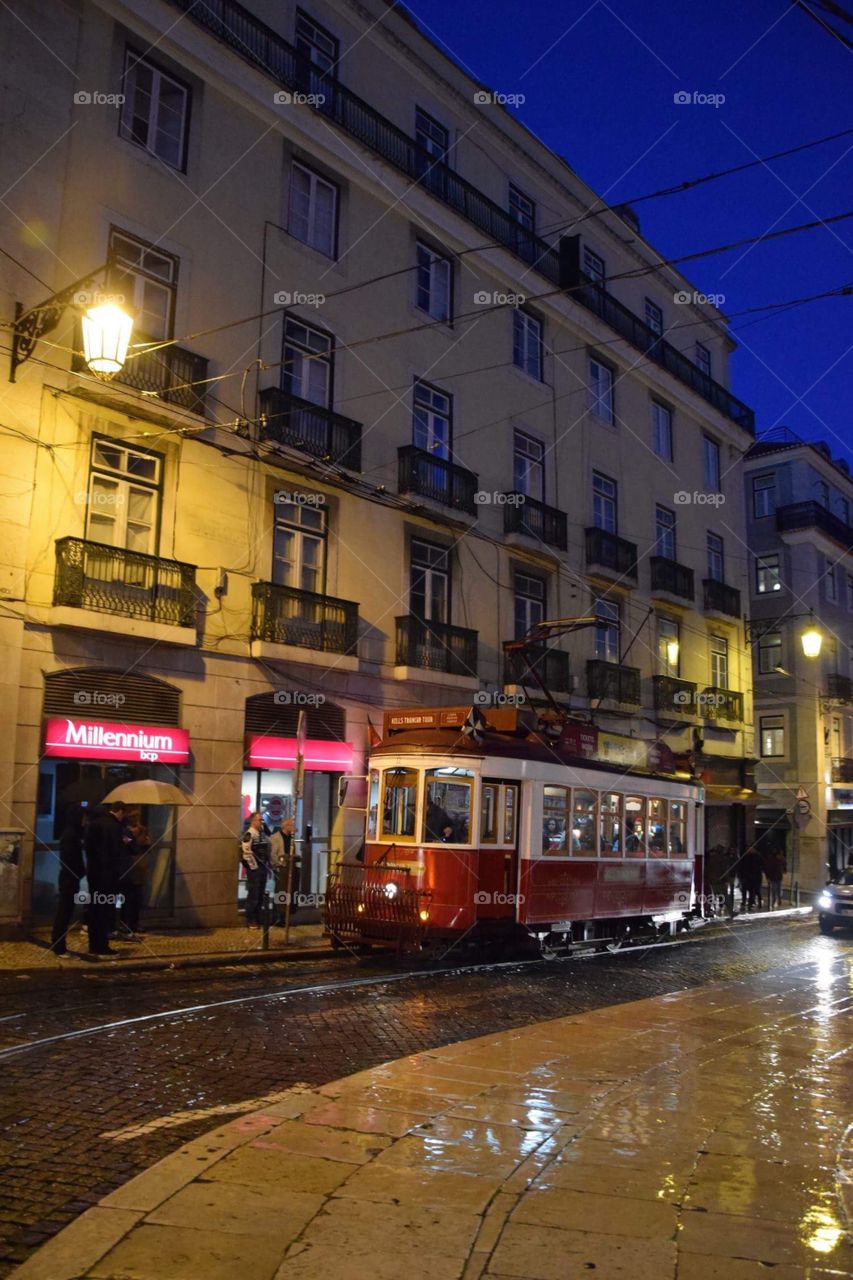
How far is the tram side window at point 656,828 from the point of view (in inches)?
733

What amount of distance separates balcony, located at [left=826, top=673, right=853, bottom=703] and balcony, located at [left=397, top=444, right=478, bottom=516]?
23176 mm

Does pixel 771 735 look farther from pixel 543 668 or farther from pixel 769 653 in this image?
pixel 543 668

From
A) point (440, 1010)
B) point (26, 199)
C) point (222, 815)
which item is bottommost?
point (440, 1010)

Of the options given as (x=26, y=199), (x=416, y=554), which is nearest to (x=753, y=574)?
(x=416, y=554)

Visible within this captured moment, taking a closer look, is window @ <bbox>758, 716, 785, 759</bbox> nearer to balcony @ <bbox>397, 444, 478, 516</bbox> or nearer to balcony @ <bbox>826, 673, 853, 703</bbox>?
balcony @ <bbox>826, 673, 853, 703</bbox>

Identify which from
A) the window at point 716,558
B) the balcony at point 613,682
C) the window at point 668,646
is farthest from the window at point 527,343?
the window at point 716,558

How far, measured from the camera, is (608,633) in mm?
29453

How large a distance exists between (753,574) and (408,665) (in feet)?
85.0

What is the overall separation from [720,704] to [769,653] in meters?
9.74

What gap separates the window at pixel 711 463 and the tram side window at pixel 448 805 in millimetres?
24335

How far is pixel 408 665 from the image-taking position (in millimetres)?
21641

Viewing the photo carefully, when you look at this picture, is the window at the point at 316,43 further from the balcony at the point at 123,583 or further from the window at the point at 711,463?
the window at the point at 711,463

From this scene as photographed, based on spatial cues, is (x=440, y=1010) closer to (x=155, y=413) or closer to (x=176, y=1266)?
(x=176, y=1266)

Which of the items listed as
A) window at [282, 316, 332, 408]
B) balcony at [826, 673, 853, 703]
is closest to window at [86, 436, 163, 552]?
window at [282, 316, 332, 408]
